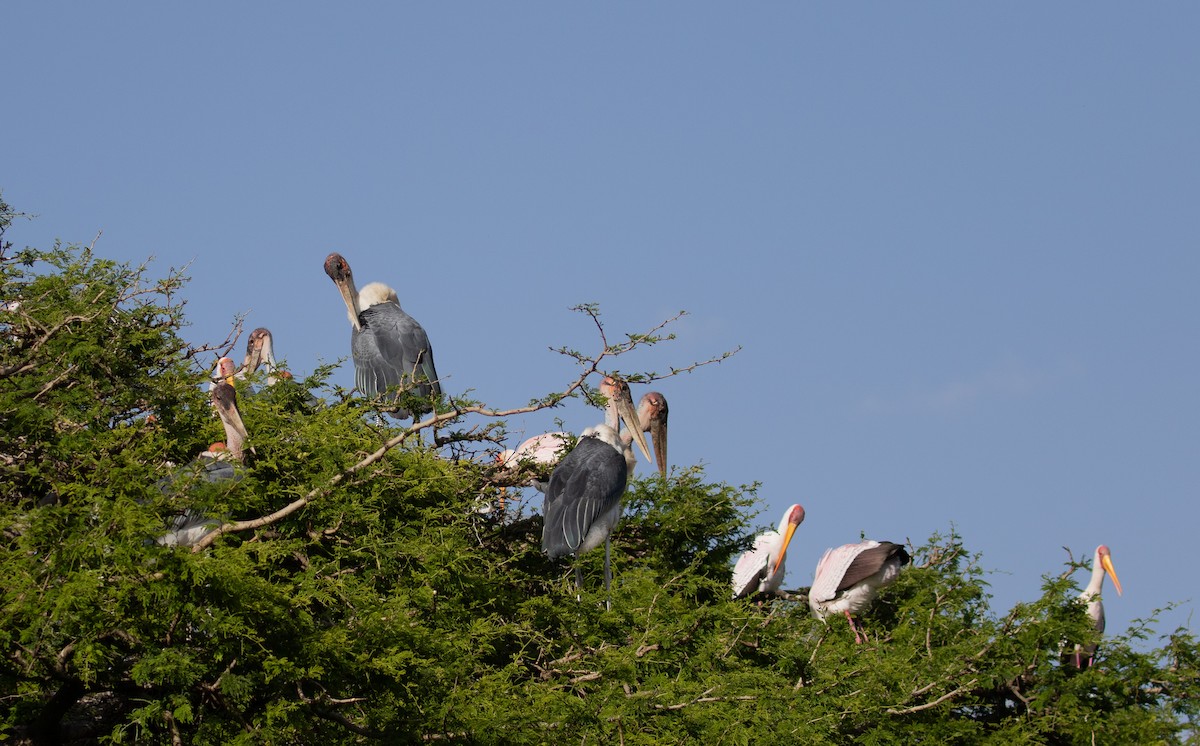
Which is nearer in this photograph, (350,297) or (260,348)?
(350,297)

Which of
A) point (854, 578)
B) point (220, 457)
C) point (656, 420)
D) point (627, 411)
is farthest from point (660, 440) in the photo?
point (220, 457)

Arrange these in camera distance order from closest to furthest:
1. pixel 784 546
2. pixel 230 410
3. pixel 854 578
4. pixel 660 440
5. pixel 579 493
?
pixel 230 410 < pixel 579 493 < pixel 854 578 < pixel 660 440 < pixel 784 546

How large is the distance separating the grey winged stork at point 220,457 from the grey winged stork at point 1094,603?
4519mm

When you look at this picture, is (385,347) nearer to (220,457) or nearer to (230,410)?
(230,410)

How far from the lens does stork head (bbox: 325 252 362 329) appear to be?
416 inches

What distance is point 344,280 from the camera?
35.2ft

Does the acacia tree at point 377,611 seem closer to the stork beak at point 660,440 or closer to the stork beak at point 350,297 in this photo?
the stork beak at point 660,440

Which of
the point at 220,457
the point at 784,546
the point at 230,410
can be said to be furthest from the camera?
the point at 784,546

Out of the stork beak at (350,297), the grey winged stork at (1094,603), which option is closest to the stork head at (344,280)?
the stork beak at (350,297)

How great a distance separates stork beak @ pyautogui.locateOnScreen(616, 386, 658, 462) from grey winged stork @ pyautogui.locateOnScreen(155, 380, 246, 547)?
9.30 ft

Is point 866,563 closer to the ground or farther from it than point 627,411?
closer to the ground

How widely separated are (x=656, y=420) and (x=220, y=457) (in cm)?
388

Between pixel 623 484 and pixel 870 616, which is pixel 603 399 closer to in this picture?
pixel 623 484

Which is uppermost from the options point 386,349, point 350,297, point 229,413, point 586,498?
point 350,297
